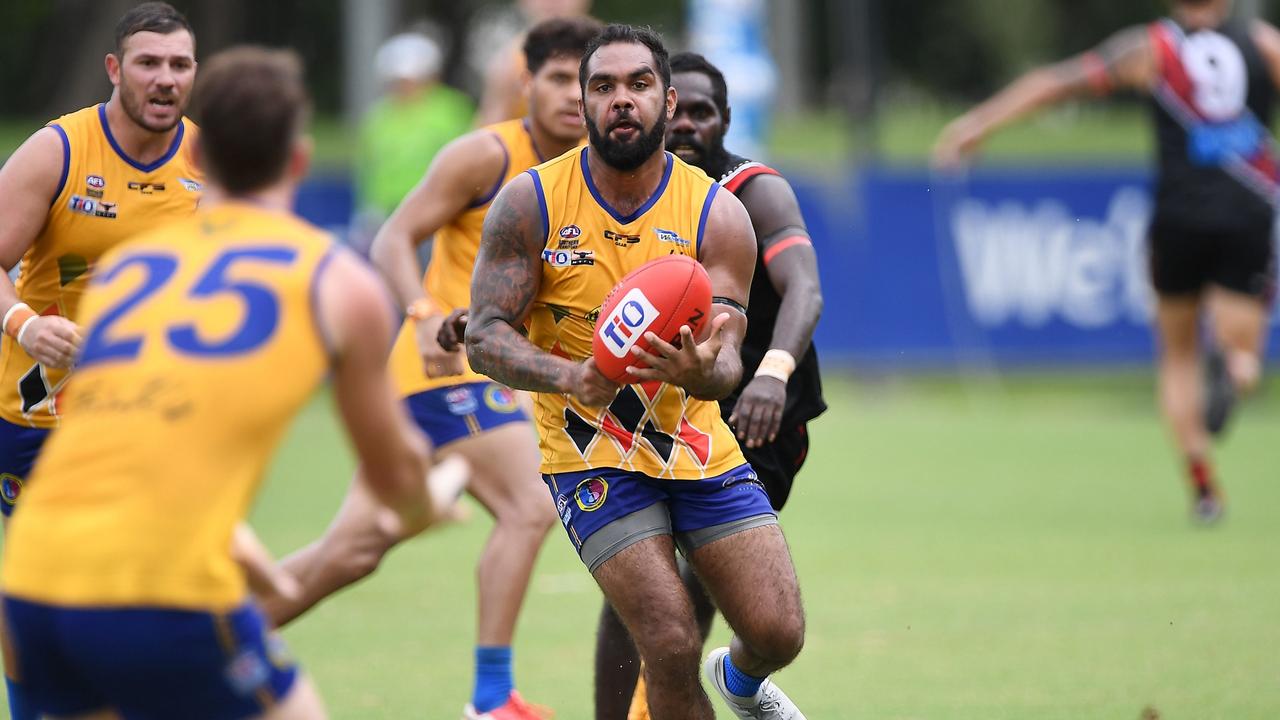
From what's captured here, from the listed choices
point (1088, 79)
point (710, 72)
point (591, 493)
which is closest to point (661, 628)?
point (591, 493)

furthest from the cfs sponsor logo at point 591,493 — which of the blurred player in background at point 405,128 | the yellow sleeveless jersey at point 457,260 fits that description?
the blurred player in background at point 405,128

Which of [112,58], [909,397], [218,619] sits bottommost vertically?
[909,397]

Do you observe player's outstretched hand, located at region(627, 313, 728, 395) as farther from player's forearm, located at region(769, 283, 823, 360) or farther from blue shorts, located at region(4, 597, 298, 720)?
blue shorts, located at region(4, 597, 298, 720)

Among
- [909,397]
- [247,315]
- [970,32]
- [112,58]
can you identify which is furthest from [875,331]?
[247,315]

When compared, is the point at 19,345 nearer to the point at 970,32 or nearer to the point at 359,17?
the point at 359,17

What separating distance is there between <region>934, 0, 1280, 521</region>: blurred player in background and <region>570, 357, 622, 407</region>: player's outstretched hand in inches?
269

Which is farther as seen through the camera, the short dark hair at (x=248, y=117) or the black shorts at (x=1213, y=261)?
the black shorts at (x=1213, y=261)

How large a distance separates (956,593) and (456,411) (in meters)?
3.44

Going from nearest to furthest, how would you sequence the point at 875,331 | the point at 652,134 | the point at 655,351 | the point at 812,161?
the point at 655,351
the point at 652,134
the point at 875,331
the point at 812,161

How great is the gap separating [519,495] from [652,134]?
1.93 meters

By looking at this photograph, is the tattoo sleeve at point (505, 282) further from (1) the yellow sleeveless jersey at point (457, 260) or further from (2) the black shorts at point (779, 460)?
(1) the yellow sleeveless jersey at point (457, 260)

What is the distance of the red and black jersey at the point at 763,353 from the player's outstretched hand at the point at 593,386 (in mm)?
Answer: 1188

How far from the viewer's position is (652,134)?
5.34m

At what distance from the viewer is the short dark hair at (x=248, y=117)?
12.5 feet
